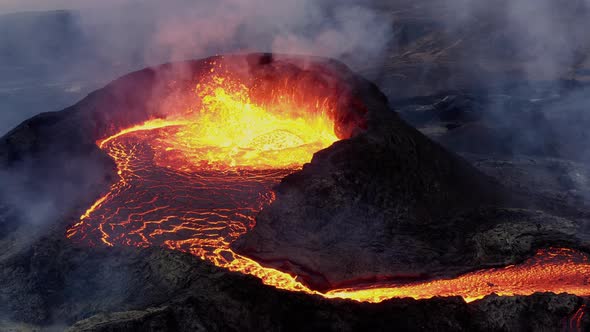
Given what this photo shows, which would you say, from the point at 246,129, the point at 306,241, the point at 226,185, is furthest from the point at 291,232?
the point at 246,129

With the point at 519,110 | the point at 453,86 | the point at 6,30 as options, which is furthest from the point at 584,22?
the point at 6,30

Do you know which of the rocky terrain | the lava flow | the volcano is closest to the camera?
the rocky terrain

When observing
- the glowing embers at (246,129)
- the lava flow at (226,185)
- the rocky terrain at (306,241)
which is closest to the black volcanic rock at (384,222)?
the rocky terrain at (306,241)

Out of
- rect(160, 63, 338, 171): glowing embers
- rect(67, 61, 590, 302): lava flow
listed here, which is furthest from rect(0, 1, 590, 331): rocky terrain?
rect(160, 63, 338, 171): glowing embers

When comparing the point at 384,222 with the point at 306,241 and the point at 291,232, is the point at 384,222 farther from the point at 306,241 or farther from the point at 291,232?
the point at 291,232

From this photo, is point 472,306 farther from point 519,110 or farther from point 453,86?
point 453,86

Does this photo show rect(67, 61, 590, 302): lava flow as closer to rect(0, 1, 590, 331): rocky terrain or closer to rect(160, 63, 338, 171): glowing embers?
rect(160, 63, 338, 171): glowing embers

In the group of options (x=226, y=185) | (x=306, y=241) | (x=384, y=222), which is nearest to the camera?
(x=306, y=241)
